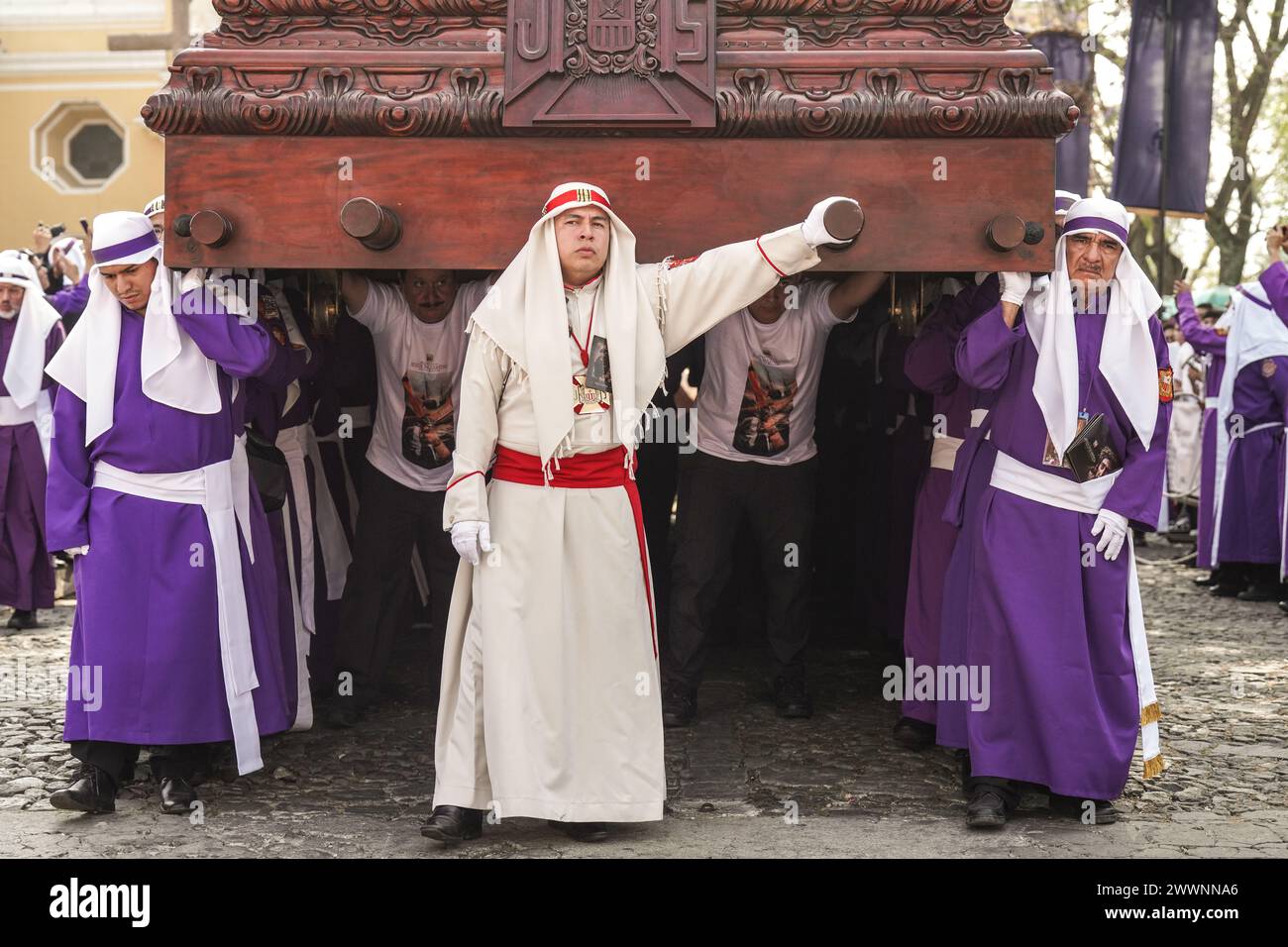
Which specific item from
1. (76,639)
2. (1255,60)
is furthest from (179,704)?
(1255,60)

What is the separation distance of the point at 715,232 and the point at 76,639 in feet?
7.80

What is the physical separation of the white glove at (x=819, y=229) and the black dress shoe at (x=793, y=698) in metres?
2.28

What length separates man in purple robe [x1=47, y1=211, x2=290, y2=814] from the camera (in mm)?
4707

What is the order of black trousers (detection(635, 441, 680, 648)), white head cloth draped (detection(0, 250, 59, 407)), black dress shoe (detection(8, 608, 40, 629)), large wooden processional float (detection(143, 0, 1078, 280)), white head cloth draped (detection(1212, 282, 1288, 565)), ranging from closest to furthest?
large wooden processional float (detection(143, 0, 1078, 280)) < black trousers (detection(635, 441, 680, 648)) < white head cloth draped (detection(0, 250, 59, 407)) < black dress shoe (detection(8, 608, 40, 629)) < white head cloth draped (detection(1212, 282, 1288, 565))

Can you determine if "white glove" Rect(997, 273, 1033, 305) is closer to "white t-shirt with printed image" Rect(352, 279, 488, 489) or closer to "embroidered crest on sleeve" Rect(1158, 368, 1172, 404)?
"embroidered crest on sleeve" Rect(1158, 368, 1172, 404)

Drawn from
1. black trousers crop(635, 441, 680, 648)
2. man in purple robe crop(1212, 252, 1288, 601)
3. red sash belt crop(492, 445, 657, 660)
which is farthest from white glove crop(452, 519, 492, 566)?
man in purple robe crop(1212, 252, 1288, 601)

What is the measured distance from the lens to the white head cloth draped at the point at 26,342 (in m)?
8.24

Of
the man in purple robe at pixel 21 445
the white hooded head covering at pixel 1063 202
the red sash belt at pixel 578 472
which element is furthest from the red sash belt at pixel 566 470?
the man in purple robe at pixel 21 445

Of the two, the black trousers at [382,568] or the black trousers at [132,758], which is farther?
the black trousers at [382,568]

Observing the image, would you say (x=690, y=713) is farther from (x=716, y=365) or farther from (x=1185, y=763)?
(x=1185, y=763)

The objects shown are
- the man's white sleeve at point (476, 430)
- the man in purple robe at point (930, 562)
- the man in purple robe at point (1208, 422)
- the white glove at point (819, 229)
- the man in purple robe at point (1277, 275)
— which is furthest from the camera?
the man in purple robe at point (1208, 422)

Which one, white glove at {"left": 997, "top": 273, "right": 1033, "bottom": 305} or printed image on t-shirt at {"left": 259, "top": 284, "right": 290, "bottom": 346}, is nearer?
white glove at {"left": 997, "top": 273, "right": 1033, "bottom": 305}

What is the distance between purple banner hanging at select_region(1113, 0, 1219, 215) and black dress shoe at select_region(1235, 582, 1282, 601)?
2905mm

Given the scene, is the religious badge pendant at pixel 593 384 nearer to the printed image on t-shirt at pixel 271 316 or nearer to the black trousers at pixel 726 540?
the printed image on t-shirt at pixel 271 316
